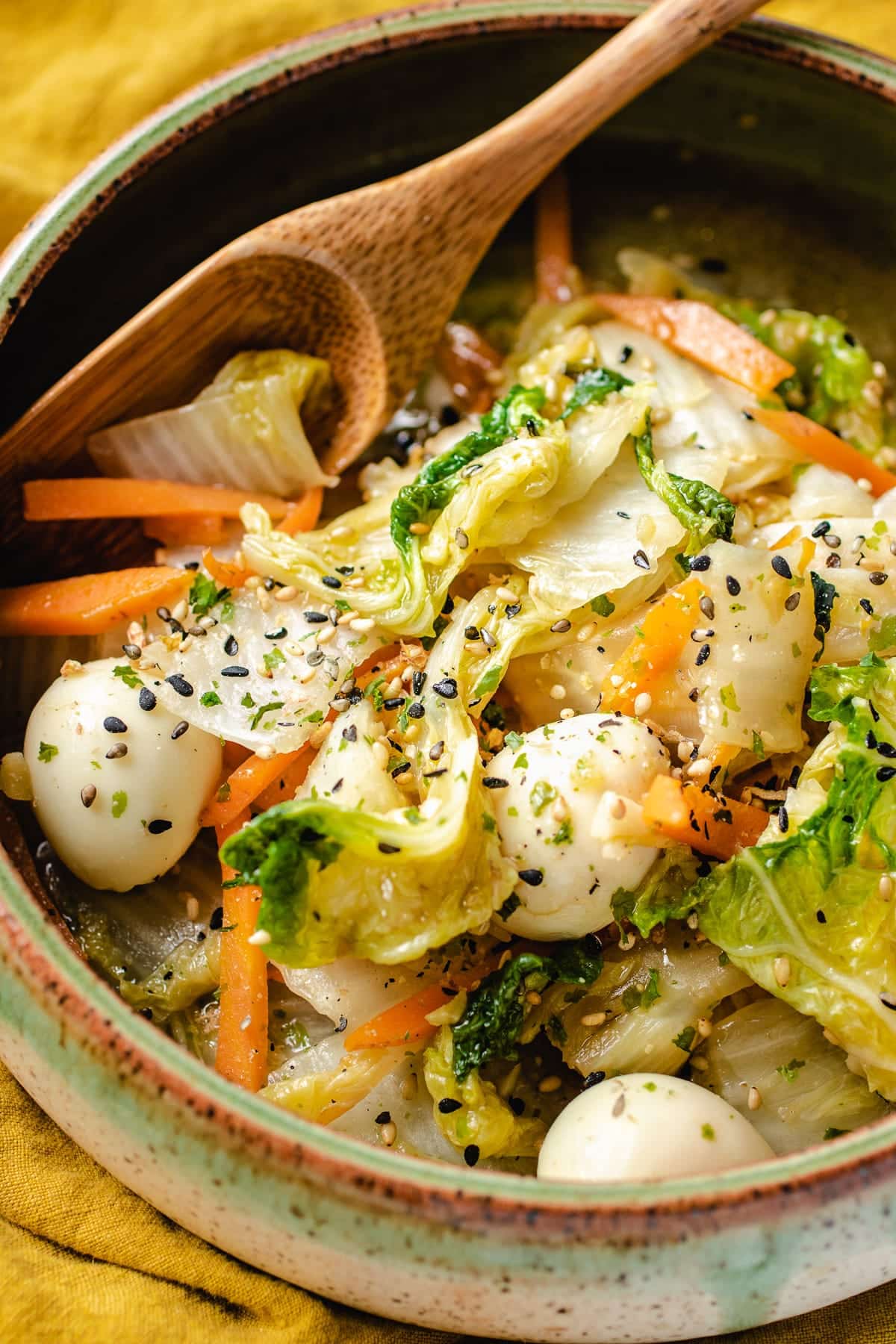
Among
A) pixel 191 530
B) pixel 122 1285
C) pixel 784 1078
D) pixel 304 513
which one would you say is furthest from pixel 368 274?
pixel 122 1285

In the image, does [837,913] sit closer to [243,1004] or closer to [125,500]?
[243,1004]

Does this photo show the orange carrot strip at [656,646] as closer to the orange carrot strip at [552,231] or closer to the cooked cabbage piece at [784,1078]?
the cooked cabbage piece at [784,1078]

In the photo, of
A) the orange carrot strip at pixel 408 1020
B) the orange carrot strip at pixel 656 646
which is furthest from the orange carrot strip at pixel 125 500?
the orange carrot strip at pixel 408 1020

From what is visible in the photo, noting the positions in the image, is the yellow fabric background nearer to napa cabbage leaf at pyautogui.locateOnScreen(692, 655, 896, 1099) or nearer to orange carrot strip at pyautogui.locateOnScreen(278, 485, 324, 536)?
napa cabbage leaf at pyautogui.locateOnScreen(692, 655, 896, 1099)

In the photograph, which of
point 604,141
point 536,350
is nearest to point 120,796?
point 536,350

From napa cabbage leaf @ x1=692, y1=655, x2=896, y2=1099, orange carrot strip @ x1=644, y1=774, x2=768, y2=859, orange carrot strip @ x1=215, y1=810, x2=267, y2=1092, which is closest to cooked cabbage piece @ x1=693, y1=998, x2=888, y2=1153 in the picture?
napa cabbage leaf @ x1=692, y1=655, x2=896, y2=1099

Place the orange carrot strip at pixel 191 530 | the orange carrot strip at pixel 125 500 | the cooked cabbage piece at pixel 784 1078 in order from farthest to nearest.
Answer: the orange carrot strip at pixel 191 530 < the orange carrot strip at pixel 125 500 < the cooked cabbage piece at pixel 784 1078
